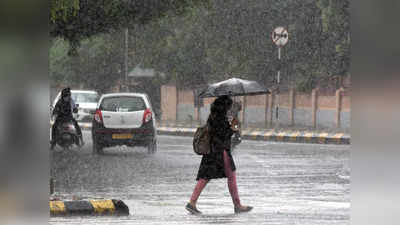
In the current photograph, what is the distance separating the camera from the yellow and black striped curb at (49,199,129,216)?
30.2 feet

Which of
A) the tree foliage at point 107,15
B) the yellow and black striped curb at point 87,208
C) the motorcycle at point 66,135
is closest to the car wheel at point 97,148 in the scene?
the motorcycle at point 66,135

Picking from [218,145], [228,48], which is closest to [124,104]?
[218,145]

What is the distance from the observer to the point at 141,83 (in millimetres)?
27953

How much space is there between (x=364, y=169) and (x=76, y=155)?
12196 millimetres

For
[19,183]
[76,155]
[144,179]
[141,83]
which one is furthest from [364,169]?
[141,83]

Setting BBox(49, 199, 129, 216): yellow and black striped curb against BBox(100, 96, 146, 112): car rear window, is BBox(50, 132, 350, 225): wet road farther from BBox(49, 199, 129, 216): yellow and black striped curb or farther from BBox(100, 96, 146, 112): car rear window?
BBox(100, 96, 146, 112): car rear window

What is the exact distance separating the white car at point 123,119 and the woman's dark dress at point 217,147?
617 cm

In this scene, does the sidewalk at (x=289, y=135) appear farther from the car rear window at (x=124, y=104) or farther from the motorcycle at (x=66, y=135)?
the car rear window at (x=124, y=104)

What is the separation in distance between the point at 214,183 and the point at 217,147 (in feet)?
16.1

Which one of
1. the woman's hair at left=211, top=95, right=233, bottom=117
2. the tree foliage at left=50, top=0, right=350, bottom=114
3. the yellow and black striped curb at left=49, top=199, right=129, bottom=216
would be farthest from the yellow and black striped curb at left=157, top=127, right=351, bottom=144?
the woman's hair at left=211, top=95, right=233, bottom=117

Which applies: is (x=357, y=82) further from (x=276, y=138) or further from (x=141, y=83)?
(x=141, y=83)

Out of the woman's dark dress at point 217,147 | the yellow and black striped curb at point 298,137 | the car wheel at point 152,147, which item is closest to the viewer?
the woman's dark dress at point 217,147

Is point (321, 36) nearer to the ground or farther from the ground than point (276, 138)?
farther from the ground

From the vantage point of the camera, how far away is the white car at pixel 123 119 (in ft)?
50.3
